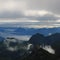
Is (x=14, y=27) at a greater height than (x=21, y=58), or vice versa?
(x=14, y=27)

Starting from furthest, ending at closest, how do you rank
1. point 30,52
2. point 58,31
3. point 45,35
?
point 30,52, point 45,35, point 58,31

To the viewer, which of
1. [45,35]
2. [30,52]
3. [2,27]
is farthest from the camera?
[30,52]

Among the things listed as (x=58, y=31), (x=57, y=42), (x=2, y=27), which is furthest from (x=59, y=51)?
(x=2, y=27)

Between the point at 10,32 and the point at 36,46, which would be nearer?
the point at 10,32

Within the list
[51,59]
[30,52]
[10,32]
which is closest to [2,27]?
[10,32]

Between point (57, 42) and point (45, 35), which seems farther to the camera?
point (45, 35)

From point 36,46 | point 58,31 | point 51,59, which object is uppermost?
point 58,31

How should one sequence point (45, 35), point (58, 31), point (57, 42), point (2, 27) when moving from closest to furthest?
1. point (2, 27)
2. point (58, 31)
3. point (57, 42)
4. point (45, 35)

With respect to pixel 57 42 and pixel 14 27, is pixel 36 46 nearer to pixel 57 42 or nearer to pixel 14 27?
pixel 57 42

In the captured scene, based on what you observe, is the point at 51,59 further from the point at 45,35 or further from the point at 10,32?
the point at 10,32
